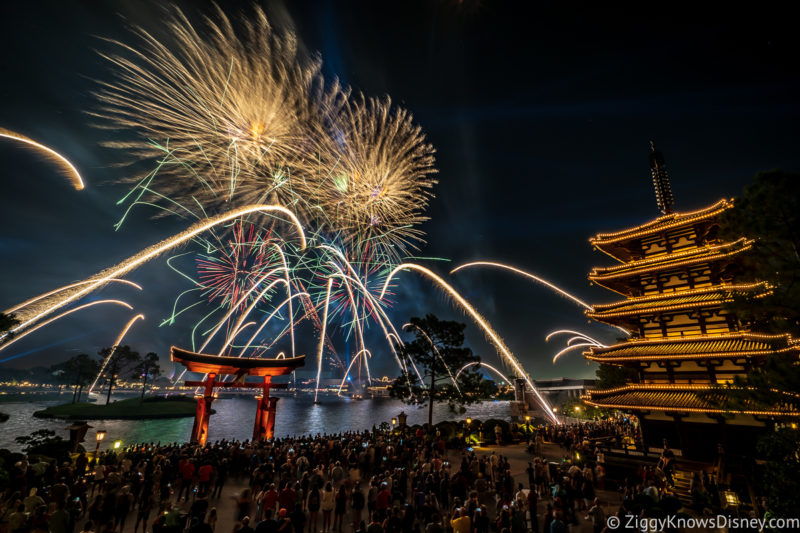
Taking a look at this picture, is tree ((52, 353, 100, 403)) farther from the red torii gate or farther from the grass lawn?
the red torii gate

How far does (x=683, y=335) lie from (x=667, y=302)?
2.09 metres

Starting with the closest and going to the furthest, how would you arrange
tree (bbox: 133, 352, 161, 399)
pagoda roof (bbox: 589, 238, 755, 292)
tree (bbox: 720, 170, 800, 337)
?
tree (bbox: 720, 170, 800, 337)
pagoda roof (bbox: 589, 238, 755, 292)
tree (bbox: 133, 352, 161, 399)

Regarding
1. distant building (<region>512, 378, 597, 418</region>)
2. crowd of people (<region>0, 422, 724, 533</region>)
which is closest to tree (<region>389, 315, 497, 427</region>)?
crowd of people (<region>0, 422, 724, 533</region>)

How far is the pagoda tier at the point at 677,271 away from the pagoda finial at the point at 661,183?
396 centimetres

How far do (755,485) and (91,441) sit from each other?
6013 centimetres

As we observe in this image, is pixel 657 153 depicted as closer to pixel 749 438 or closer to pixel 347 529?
pixel 749 438

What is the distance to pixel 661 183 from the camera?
72.8ft

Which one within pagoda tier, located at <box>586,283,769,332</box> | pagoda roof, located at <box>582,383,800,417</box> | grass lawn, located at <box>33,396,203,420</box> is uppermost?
pagoda tier, located at <box>586,283,769,332</box>

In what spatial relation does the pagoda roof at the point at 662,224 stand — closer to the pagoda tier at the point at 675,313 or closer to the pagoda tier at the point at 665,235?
the pagoda tier at the point at 665,235

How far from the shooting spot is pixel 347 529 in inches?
434

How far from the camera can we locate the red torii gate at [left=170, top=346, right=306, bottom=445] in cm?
2432

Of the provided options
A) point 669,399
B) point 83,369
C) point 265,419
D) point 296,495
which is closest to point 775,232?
point 669,399

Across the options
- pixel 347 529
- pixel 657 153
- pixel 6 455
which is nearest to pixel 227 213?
pixel 6 455

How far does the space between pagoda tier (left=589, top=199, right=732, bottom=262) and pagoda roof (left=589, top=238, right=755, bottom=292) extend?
111 cm
